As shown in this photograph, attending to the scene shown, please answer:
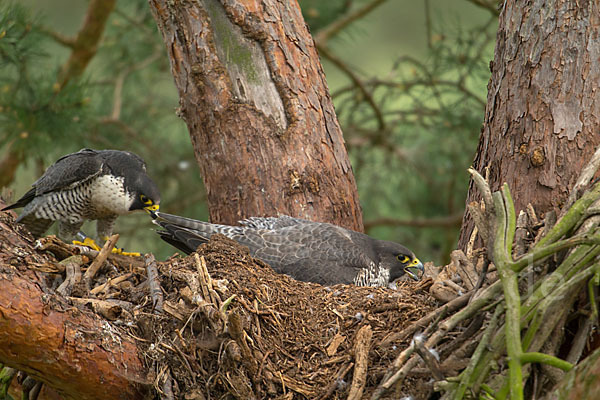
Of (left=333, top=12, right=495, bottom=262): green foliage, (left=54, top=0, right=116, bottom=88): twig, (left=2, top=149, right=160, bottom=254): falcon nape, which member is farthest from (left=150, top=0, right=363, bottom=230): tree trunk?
(left=54, top=0, right=116, bottom=88): twig

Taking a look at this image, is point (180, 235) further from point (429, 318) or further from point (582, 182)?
point (582, 182)

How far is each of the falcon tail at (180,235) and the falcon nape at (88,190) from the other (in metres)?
0.82

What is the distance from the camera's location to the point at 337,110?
6809mm

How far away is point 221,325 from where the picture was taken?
7.84 ft

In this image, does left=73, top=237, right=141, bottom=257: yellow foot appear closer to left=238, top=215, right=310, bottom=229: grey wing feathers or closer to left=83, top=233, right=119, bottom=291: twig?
left=83, top=233, right=119, bottom=291: twig

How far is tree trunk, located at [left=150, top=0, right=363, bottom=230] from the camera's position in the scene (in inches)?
153

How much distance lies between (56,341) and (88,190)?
2.43 meters

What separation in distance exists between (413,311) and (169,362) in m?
0.93

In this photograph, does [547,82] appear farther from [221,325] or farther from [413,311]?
[221,325]

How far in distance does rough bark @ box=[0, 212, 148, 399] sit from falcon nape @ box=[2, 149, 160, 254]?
2.04 meters

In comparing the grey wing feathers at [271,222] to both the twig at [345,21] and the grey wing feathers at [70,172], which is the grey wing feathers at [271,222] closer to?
the grey wing feathers at [70,172]

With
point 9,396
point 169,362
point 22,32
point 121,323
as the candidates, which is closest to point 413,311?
point 169,362

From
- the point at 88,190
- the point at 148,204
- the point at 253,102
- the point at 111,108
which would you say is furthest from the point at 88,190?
the point at 111,108

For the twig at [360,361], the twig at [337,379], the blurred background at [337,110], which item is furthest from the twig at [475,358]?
the blurred background at [337,110]
